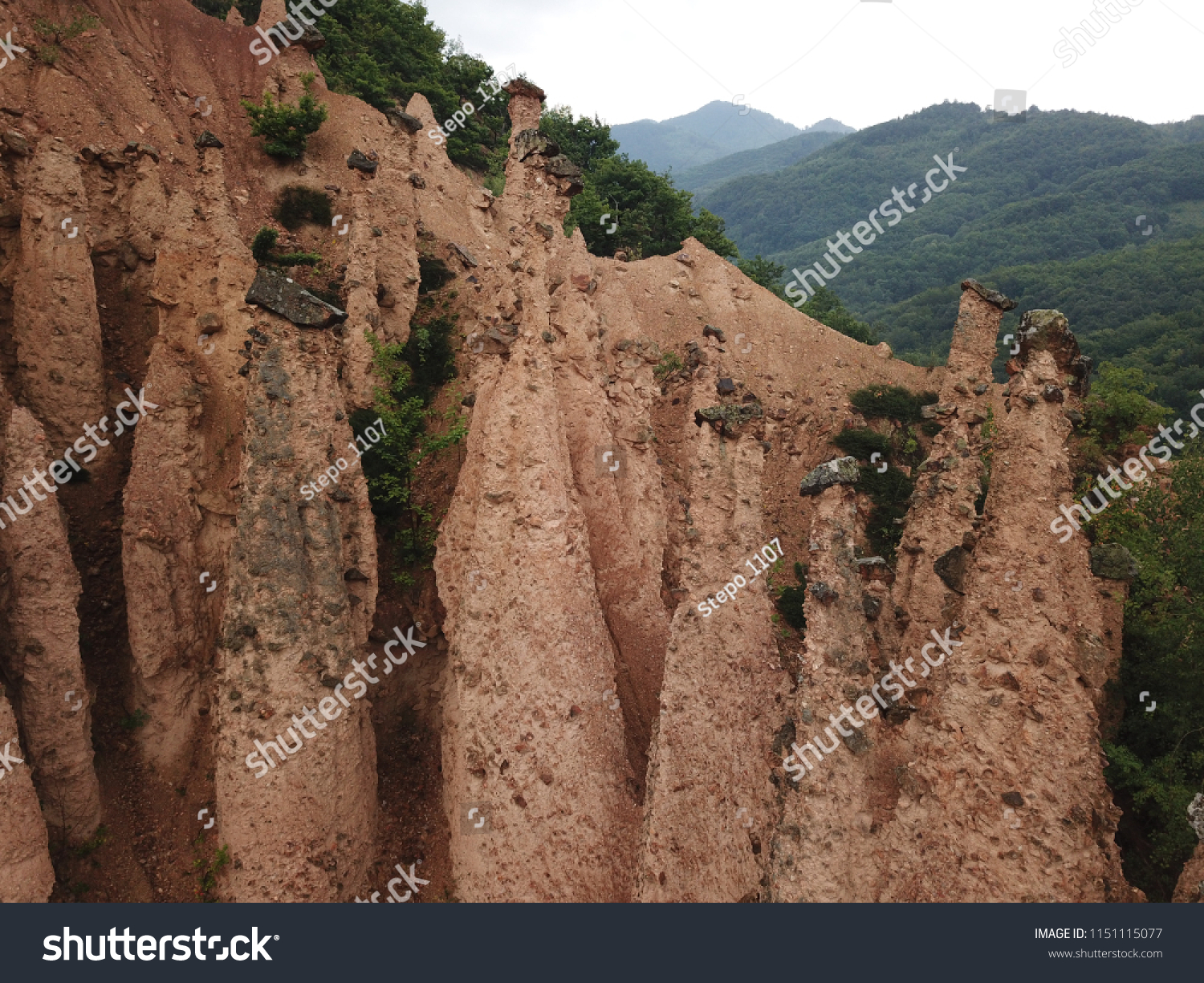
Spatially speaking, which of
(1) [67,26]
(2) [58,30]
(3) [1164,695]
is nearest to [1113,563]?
(3) [1164,695]

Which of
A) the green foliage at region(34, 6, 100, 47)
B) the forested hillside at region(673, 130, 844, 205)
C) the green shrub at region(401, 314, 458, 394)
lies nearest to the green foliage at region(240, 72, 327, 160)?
the green foliage at region(34, 6, 100, 47)

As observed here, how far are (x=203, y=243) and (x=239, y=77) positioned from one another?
38.6 feet

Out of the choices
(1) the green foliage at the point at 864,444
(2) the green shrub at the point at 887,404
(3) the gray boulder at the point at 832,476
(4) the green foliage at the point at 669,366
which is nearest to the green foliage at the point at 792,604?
(1) the green foliage at the point at 864,444

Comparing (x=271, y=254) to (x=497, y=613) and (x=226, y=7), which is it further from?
(x=226, y=7)

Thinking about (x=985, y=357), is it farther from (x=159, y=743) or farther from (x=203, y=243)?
(x=159, y=743)

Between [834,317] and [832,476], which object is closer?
[832,476]

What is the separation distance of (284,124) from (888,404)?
29.8 meters

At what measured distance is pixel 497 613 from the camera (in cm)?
923

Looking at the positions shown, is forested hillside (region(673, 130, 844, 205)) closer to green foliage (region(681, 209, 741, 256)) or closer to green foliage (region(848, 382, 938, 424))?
green foliage (region(681, 209, 741, 256))

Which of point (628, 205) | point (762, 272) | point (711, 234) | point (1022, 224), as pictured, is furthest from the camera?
point (1022, 224)

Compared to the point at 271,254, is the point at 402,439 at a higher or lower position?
lower

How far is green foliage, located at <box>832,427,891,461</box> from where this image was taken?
32.0 meters

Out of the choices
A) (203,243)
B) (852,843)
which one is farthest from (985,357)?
(203,243)

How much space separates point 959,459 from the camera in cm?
1391
